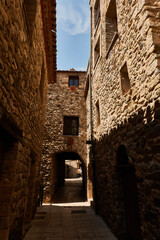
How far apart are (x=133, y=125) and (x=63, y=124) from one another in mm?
7248

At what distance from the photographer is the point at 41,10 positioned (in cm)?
469

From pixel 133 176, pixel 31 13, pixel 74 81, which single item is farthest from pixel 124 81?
pixel 74 81

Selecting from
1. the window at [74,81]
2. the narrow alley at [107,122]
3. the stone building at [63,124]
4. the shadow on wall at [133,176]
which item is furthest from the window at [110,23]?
the window at [74,81]

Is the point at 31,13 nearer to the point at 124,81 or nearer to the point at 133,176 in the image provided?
the point at 124,81

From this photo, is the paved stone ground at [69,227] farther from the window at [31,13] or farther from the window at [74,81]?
the window at [74,81]

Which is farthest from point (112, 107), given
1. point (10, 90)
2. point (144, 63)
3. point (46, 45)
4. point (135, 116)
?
point (46, 45)

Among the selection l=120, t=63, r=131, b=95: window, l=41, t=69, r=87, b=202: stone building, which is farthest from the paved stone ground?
l=120, t=63, r=131, b=95: window

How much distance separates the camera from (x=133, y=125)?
335cm

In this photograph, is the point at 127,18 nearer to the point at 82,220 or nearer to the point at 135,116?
the point at 135,116

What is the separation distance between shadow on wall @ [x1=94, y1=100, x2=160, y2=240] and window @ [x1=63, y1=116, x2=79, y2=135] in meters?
4.89

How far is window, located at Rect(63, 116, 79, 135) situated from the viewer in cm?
1019

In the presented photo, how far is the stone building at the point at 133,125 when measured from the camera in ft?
8.61

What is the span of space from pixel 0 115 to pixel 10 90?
56 centimetres

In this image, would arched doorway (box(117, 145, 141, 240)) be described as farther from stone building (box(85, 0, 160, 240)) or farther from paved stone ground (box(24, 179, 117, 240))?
paved stone ground (box(24, 179, 117, 240))
